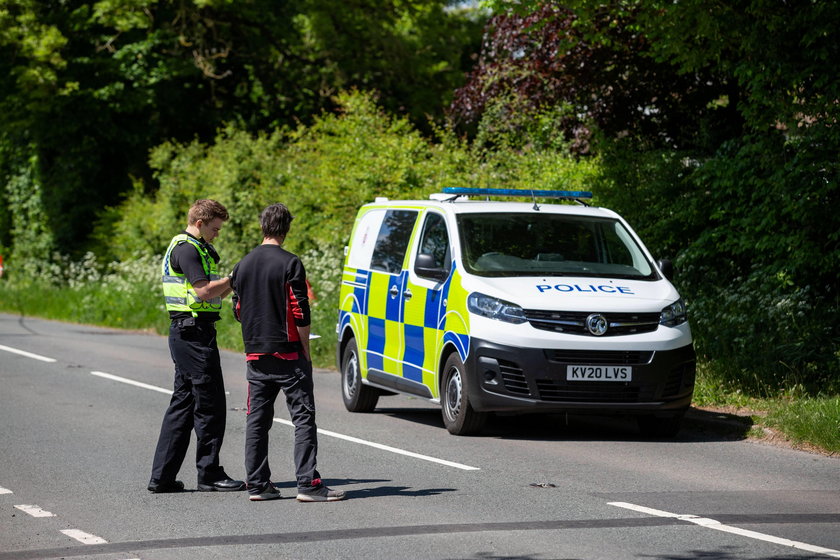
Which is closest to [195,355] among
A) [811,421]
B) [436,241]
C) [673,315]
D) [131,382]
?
[436,241]

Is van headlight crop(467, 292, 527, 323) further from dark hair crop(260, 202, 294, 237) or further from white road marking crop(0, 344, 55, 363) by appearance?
white road marking crop(0, 344, 55, 363)

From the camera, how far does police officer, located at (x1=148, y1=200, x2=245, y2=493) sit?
334 inches

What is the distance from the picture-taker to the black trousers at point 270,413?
8148 mm

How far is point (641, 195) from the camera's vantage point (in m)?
17.4

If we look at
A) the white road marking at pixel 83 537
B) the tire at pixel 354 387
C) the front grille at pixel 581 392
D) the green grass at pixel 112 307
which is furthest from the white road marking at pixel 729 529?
the green grass at pixel 112 307

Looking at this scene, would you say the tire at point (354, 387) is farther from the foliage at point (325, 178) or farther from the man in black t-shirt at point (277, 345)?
the foliage at point (325, 178)

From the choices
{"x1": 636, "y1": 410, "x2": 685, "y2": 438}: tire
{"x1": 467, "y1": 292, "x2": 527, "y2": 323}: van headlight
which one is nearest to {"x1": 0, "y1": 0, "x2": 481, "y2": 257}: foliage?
{"x1": 467, "y1": 292, "x2": 527, "y2": 323}: van headlight

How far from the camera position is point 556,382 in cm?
1079

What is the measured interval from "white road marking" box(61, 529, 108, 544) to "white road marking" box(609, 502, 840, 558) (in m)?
3.00

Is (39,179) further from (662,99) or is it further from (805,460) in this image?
(805,460)

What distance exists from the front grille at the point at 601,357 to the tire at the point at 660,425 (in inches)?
27.0

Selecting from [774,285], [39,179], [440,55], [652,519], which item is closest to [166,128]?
[39,179]

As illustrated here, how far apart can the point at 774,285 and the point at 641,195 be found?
9.48ft

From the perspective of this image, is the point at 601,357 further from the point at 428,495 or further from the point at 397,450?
the point at 428,495
